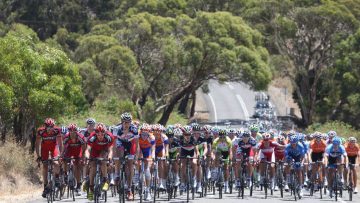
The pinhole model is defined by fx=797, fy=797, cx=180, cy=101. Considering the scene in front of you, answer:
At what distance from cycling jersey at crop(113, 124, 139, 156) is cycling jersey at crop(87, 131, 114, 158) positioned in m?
0.65

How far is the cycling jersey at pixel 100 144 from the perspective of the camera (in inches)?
702

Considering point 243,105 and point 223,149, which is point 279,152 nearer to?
point 223,149

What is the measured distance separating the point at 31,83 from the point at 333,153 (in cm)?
1053

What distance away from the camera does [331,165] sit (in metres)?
22.5

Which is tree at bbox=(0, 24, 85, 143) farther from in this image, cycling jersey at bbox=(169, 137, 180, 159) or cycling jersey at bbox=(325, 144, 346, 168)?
cycling jersey at bbox=(325, 144, 346, 168)

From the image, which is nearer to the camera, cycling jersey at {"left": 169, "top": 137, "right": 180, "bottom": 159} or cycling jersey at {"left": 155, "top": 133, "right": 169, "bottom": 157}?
cycling jersey at {"left": 155, "top": 133, "right": 169, "bottom": 157}

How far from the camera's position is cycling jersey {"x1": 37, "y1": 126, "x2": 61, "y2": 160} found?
62.1 ft

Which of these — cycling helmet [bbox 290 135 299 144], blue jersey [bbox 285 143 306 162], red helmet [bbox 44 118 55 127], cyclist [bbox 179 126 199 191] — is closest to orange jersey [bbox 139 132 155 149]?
cyclist [bbox 179 126 199 191]

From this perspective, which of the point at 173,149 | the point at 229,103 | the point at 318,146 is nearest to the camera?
the point at 173,149

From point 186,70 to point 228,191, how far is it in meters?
30.8

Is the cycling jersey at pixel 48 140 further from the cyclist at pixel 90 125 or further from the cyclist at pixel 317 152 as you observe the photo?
the cyclist at pixel 317 152

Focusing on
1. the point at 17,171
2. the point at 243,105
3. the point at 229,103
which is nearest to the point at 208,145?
the point at 17,171

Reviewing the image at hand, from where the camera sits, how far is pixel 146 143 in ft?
64.3

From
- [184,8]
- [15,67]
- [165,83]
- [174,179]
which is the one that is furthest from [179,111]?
[174,179]
